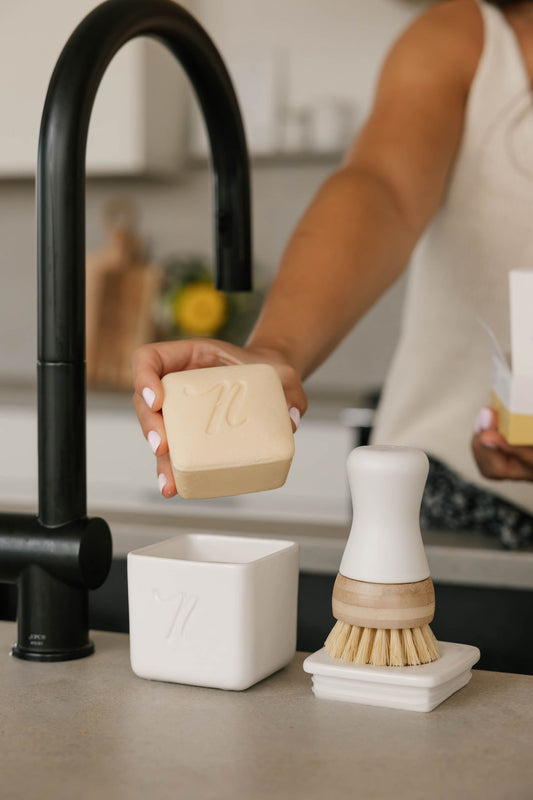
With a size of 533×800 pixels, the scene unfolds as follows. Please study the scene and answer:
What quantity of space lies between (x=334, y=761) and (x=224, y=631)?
0.11 metres

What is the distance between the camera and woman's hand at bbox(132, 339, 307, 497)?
1.78 ft

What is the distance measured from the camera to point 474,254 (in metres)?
1.19

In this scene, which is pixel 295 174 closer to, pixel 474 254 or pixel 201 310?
pixel 201 310

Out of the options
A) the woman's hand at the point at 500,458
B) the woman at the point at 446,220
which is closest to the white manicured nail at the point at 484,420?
the woman's hand at the point at 500,458

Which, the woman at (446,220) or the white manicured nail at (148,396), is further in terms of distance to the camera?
the woman at (446,220)

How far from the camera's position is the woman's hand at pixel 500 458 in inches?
31.9

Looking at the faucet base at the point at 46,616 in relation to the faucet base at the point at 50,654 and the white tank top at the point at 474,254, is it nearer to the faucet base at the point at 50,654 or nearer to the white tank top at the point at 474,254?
the faucet base at the point at 50,654

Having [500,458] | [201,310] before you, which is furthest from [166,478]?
[201,310]

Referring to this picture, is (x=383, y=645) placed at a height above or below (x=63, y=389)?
below

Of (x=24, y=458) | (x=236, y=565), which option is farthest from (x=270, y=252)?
(x=236, y=565)

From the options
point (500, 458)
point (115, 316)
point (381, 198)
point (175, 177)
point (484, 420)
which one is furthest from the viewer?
point (175, 177)

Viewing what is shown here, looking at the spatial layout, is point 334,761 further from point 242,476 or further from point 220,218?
point 220,218

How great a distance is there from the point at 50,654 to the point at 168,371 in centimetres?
18

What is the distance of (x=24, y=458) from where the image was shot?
9.52 ft
